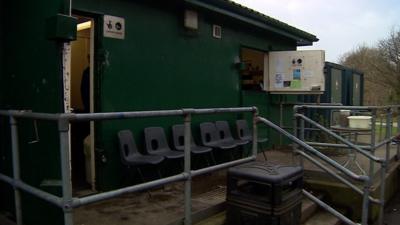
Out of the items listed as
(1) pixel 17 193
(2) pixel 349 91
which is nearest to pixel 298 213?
(1) pixel 17 193

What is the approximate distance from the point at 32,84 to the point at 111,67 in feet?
3.85

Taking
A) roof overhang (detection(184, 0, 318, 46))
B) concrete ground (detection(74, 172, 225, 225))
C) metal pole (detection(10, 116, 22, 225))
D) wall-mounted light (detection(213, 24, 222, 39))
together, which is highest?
roof overhang (detection(184, 0, 318, 46))

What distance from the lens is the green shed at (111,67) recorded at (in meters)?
3.08

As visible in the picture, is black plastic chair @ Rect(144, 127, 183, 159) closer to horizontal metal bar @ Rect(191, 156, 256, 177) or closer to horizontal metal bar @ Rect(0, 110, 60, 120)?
horizontal metal bar @ Rect(191, 156, 256, 177)

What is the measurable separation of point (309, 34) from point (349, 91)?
3629 millimetres

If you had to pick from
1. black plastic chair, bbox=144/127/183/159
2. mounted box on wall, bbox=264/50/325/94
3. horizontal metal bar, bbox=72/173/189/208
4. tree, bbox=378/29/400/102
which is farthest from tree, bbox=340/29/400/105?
horizontal metal bar, bbox=72/173/189/208

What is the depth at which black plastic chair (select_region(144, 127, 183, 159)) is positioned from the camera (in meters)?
4.57

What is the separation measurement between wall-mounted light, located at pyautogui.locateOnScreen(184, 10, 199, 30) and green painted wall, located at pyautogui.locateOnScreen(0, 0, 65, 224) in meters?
2.27

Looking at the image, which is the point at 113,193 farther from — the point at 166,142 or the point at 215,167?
the point at 166,142

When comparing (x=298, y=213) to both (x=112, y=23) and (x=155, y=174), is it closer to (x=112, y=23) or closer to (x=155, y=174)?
(x=155, y=174)

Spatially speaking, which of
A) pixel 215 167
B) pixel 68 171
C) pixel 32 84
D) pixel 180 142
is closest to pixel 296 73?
pixel 180 142

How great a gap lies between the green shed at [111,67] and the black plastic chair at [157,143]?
0.35 feet

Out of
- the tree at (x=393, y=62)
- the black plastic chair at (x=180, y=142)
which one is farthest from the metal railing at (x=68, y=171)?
the tree at (x=393, y=62)

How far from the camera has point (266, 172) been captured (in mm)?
3289
